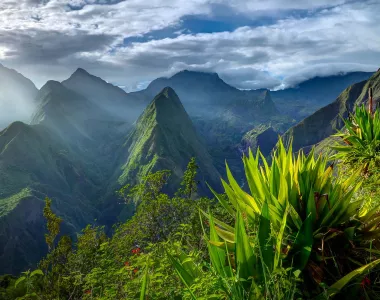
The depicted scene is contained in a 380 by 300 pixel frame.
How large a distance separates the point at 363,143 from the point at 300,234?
5.57 metres

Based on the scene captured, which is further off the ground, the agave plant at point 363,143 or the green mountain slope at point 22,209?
the agave plant at point 363,143

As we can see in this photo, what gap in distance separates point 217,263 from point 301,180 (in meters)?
1.28

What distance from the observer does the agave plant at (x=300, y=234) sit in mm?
2840

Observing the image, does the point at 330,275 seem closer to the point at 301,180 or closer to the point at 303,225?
the point at 303,225

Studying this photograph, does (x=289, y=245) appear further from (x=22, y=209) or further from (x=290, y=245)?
(x=22, y=209)

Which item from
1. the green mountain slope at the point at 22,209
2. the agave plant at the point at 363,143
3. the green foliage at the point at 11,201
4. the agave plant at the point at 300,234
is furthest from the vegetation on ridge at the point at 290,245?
the green foliage at the point at 11,201

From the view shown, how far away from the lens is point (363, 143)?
25.2 ft

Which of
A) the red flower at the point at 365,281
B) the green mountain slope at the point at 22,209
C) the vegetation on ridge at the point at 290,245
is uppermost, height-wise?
the vegetation on ridge at the point at 290,245

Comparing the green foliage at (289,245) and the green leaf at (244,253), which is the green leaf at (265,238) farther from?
the green leaf at (244,253)

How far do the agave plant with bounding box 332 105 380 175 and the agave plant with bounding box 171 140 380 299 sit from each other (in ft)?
12.7

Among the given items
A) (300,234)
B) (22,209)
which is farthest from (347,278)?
(22,209)

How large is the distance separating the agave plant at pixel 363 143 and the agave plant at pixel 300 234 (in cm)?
388

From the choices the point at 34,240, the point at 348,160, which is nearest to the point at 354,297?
the point at 348,160

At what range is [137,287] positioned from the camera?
4.69 meters
